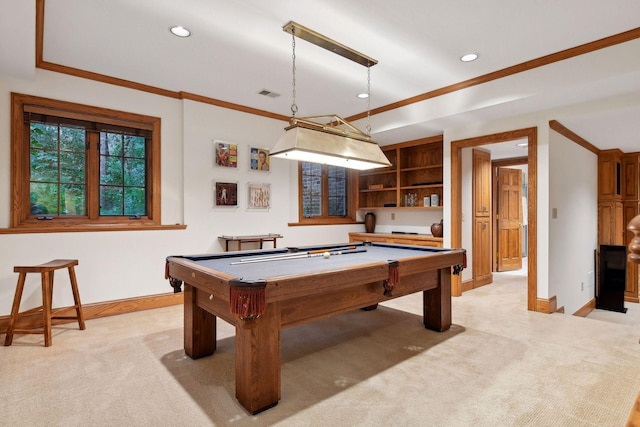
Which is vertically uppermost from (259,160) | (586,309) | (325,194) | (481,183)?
(259,160)

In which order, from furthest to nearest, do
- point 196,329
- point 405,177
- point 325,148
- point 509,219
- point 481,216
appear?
point 509,219
point 405,177
point 481,216
point 325,148
point 196,329

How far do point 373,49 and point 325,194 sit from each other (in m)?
3.08

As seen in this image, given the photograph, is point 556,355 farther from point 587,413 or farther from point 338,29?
point 338,29

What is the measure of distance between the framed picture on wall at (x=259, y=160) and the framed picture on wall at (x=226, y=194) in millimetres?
411

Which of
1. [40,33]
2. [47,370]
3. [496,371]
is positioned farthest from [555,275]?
[40,33]

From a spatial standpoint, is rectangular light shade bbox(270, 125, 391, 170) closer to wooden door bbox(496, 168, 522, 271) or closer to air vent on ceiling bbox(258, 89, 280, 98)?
air vent on ceiling bbox(258, 89, 280, 98)

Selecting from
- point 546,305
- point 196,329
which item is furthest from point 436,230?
point 196,329

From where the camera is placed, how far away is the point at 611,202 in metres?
5.65

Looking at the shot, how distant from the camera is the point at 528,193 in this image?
3.91 meters

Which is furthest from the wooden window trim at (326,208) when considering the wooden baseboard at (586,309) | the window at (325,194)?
the wooden baseboard at (586,309)

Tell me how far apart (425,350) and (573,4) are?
2753mm

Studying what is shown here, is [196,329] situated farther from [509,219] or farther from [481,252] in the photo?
[509,219]

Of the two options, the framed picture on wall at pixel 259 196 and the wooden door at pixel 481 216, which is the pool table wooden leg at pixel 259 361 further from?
the wooden door at pixel 481 216

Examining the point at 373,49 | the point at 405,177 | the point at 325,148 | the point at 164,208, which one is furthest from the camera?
the point at 405,177
